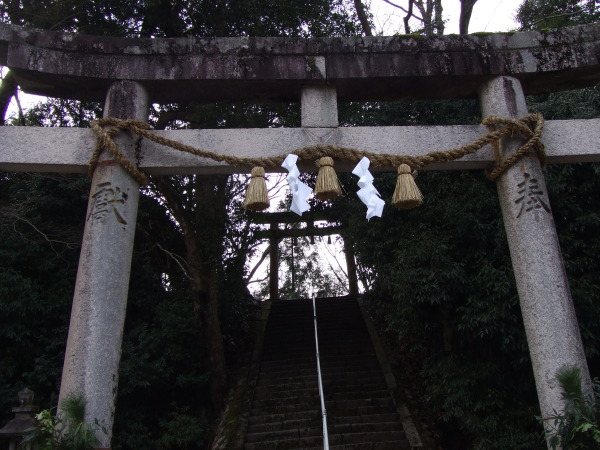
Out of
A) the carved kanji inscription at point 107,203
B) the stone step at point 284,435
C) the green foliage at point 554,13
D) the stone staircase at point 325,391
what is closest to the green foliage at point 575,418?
the carved kanji inscription at point 107,203

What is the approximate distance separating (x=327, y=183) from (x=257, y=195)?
20.1 inches

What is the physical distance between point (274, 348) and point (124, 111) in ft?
24.7

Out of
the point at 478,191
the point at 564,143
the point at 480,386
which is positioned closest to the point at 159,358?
the point at 480,386

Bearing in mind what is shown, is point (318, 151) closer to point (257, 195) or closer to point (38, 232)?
point (257, 195)

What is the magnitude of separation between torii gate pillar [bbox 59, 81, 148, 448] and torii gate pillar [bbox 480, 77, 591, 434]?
2.92m

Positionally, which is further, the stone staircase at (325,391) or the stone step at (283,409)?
the stone step at (283,409)

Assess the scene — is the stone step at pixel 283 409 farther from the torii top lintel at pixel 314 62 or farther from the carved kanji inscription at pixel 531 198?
the torii top lintel at pixel 314 62

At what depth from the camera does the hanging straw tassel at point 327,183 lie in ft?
12.0

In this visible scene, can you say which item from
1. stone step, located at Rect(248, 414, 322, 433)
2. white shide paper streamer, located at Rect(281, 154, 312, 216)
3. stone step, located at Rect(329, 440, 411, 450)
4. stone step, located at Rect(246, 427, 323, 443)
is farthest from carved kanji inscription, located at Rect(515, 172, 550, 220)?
stone step, located at Rect(248, 414, 322, 433)

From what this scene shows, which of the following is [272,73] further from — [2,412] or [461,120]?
[2,412]

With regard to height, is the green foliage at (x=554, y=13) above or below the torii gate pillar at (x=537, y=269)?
above

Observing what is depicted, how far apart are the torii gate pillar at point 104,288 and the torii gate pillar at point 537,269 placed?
292 cm

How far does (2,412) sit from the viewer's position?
6.53 metres

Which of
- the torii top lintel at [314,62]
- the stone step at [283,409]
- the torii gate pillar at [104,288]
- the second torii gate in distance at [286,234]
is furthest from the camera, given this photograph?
the second torii gate in distance at [286,234]
